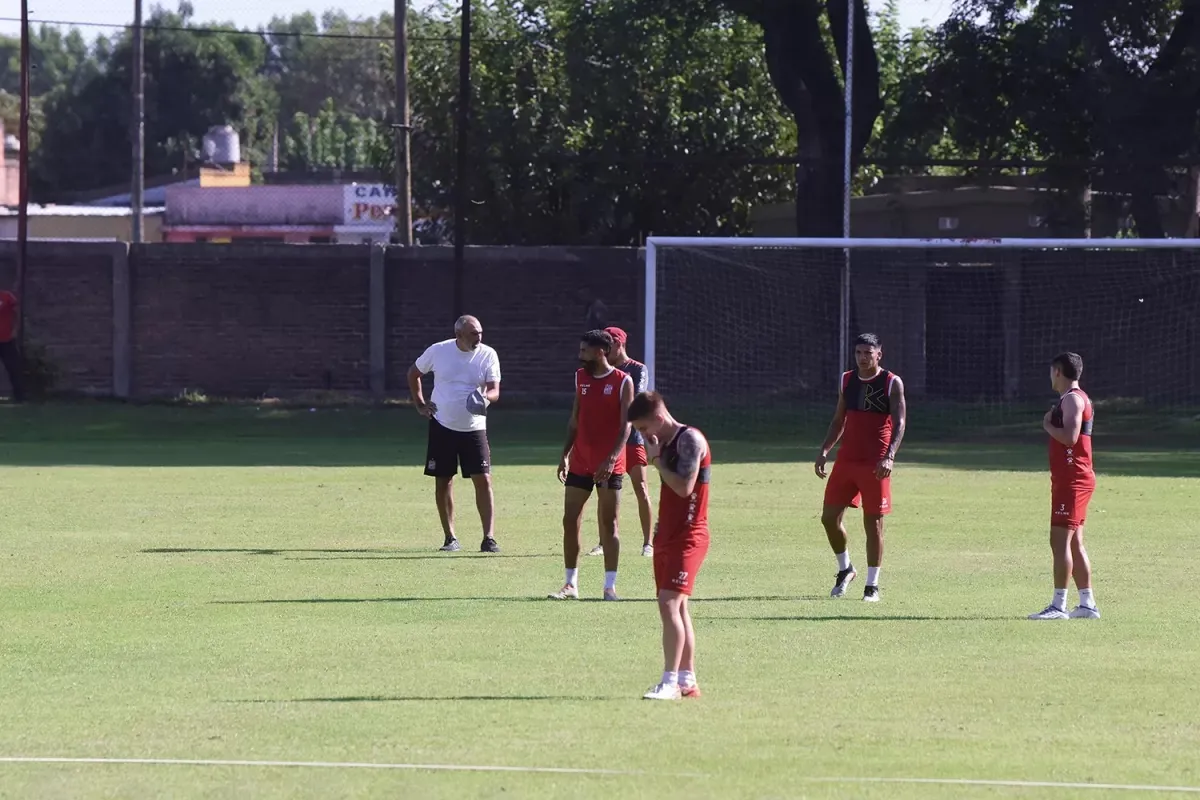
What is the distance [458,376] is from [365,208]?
4926cm

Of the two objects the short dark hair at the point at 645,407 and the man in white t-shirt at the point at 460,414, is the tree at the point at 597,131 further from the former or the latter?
the short dark hair at the point at 645,407

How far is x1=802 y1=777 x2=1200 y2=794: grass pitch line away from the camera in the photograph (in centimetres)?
742

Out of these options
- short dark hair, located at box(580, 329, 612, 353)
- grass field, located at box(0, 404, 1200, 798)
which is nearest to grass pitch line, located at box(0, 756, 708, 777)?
grass field, located at box(0, 404, 1200, 798)

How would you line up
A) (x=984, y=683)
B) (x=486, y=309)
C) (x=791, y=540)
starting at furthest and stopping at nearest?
(x=486, y=309)
(x=791, y=540)
(x=984, y=683)

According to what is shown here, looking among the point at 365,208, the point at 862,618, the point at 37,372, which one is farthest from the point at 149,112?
the point at 862,618

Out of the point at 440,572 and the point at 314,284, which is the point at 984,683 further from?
the point at 314,284

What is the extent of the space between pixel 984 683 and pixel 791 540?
705cm

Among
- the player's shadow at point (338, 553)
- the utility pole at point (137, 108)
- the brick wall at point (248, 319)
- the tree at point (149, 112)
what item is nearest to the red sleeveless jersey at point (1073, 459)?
the player's shadow at point (338, 553)

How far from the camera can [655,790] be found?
7.38 meters

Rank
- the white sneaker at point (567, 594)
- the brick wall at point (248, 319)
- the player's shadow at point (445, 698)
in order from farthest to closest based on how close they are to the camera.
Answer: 1. the brick wall at point (248, 319)
2. the white sneaker at point (567, 594)
3. the player's shadow at point (445, 698)

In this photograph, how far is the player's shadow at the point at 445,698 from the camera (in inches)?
365

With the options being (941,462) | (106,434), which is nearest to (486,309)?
(106,434)

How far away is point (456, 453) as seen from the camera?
1606cm

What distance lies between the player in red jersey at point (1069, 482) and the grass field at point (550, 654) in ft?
1.07
